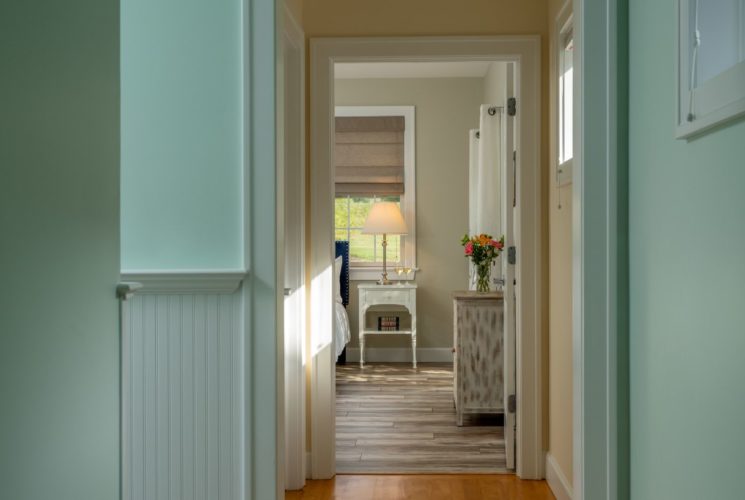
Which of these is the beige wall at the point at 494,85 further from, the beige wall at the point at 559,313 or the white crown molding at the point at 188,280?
the white crown molding at the point at 188,280

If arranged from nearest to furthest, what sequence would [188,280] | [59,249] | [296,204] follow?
[59,249] → [188,280] → [296,204]

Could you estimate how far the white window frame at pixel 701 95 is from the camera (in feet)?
4.48

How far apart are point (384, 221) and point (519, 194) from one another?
329 cm

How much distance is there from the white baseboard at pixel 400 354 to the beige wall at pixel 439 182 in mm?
67

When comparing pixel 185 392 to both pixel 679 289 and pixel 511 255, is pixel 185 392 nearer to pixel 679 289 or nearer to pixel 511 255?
pixel 679 289

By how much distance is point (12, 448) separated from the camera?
45.0 inches

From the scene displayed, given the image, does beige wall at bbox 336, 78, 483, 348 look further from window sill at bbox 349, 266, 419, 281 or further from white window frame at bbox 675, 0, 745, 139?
white window frame at bbox 675, 0, 745, 139

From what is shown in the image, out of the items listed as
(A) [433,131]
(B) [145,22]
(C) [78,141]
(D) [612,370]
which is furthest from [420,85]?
(C) [78,141]

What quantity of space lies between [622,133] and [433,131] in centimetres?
521

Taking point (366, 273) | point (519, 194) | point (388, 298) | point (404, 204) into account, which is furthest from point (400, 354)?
point (519, 194)

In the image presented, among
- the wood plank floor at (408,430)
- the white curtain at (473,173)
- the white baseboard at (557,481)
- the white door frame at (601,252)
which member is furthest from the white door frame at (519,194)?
the white curtain at (473,173)

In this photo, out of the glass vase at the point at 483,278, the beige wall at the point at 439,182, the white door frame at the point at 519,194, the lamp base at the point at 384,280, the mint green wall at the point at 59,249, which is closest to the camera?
the mint green wall at the point at 59,249

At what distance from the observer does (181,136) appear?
2.54 m

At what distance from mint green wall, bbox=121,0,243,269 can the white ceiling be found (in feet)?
14.2
